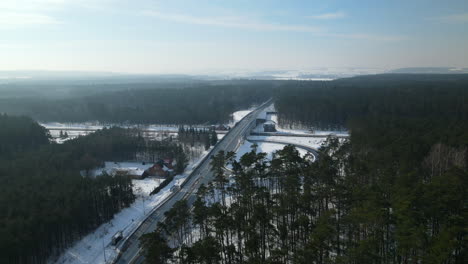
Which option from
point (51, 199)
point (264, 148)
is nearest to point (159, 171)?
point (51, 199)

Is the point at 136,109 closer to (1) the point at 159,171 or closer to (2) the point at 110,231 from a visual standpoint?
(1) the point at 159,171

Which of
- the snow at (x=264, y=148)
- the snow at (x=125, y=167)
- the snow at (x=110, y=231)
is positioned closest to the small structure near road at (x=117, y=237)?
the snow at (x=110, y=231)

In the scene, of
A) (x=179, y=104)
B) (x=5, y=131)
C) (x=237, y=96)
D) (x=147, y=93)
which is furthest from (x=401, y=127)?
(x=147, y=93)

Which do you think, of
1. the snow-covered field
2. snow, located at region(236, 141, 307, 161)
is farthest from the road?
snow, located at region(236, 141, 307, 161)

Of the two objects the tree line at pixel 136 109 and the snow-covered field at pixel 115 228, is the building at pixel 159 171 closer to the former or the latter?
the snow-covered field at pixel 115 228

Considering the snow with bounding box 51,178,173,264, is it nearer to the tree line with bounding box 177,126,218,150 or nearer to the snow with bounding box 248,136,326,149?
the tree line with bounding box 177,126,218,150

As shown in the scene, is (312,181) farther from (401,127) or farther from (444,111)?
(444,111)
